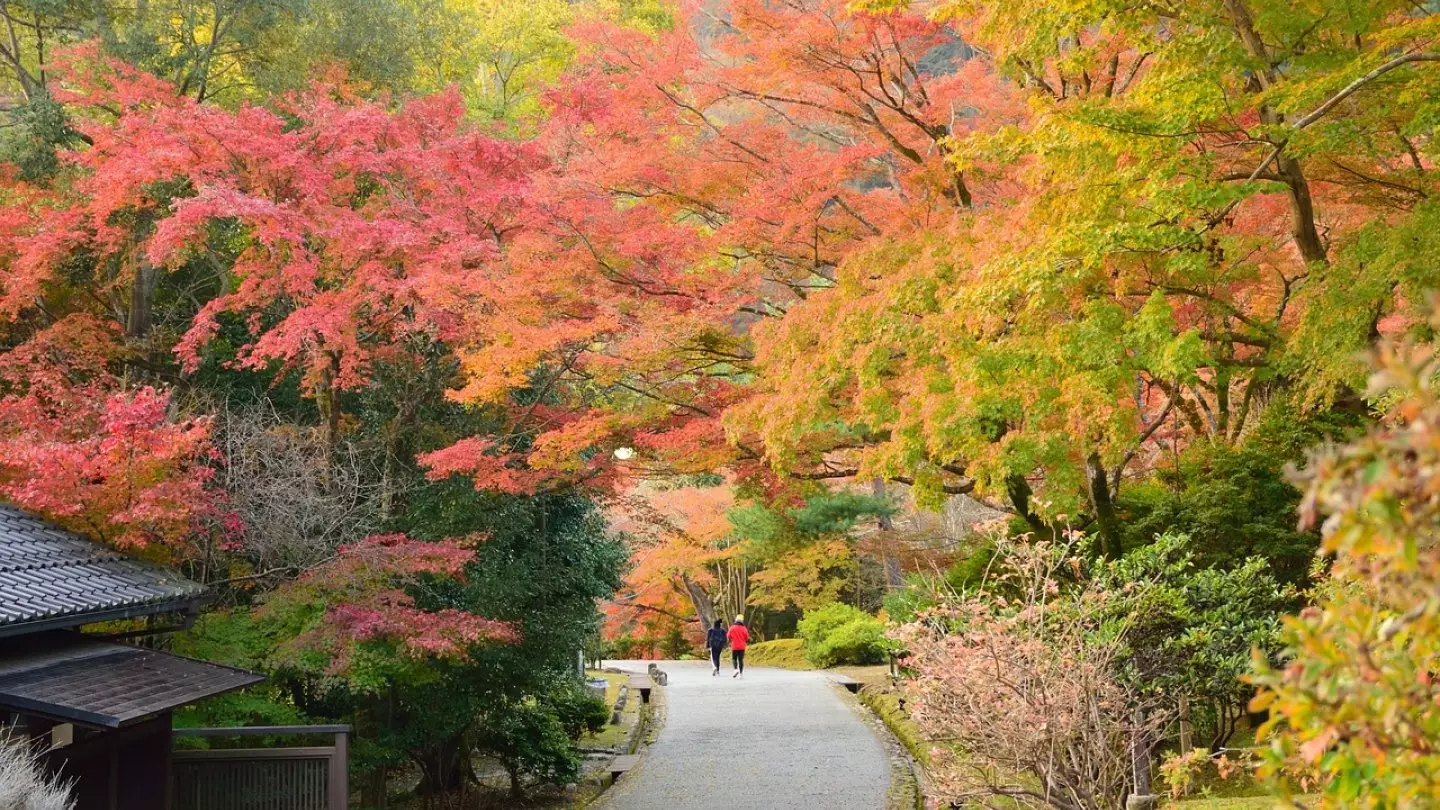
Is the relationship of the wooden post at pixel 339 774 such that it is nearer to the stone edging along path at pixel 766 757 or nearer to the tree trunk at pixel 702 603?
the stone edging along path at pixel 766 757

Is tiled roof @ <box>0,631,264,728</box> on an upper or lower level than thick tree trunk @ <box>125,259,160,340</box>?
lower

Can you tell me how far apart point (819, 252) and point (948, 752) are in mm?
5507

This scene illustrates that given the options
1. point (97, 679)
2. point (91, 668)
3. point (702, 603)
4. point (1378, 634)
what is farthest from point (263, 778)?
point (702, 603)

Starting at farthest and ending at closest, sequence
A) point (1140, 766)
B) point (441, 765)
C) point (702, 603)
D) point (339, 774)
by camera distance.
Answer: point (702, 603)
point (441, 765)
point (339, 774)
point (1140, 766)

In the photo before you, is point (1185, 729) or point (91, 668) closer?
point (91, 668)

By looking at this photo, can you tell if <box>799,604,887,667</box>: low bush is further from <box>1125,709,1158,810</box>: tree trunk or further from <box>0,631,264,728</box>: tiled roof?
<box>0,631,264,728</box>: tiled roof

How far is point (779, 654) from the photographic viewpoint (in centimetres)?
3072

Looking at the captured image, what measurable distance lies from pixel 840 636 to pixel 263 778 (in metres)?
18.8

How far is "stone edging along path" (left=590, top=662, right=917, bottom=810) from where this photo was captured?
12.2 meters

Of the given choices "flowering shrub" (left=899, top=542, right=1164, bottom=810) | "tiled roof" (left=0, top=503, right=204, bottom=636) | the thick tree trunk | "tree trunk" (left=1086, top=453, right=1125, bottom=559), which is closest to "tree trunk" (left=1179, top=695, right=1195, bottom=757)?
"flowering shrub" (left=899, top=542, right=1164, bottom=810)

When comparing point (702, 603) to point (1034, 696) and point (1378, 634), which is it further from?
point (1378, 634)

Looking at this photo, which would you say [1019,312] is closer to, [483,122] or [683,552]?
[483,122]

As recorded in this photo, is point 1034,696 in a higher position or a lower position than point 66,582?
lower

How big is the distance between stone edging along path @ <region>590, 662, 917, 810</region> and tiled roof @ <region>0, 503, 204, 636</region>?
5.32 m
